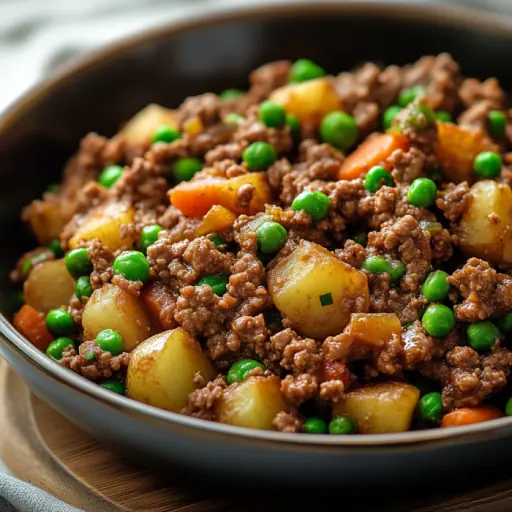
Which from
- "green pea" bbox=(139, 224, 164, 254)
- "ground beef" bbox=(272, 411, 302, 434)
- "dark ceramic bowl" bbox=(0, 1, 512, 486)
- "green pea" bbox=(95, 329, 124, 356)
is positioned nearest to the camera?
"ground beef" bbox=(272, 411, 302, 434)

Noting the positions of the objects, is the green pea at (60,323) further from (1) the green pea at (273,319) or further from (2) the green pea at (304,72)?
(2) the green pea at (304,72)

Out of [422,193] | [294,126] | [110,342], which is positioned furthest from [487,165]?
[110,342]

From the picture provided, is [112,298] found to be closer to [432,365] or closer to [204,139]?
[204,139]

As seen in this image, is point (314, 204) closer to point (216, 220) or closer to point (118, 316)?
point (216, 220)

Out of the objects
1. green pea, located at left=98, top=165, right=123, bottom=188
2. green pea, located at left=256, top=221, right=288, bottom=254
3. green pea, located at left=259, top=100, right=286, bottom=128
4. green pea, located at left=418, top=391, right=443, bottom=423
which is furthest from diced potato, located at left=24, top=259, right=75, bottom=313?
green pea, located at left=418, top=391, right=443, bottom=423

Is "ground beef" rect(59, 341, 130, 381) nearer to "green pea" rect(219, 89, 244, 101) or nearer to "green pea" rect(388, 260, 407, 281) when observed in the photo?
"green pea" rect(388, 260, 407, 281)

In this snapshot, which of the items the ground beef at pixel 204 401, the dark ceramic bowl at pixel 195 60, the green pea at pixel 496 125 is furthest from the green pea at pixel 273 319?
the green pea at pixel 496 125
